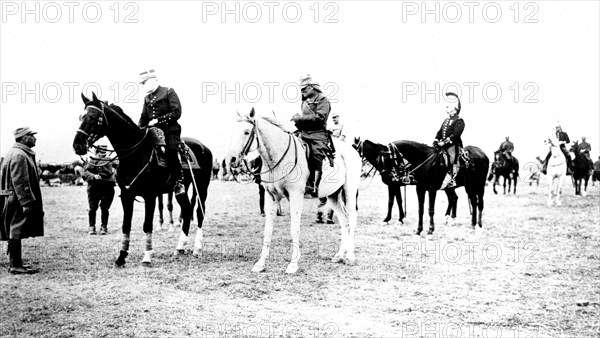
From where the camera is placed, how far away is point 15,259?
8375 millimetres

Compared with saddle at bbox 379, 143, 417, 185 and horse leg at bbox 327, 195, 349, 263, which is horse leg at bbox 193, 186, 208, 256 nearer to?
horse leg at bbox 327, 195, 349, 263

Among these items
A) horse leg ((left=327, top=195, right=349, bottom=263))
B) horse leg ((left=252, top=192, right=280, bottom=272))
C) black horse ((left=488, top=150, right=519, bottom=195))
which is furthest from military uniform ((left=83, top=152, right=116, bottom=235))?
black horse ((left=488, top=150, right=519, bottom=195))

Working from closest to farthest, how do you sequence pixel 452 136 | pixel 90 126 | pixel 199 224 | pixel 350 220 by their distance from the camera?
pixel 90 126, pixel 350 220, pixel 199 224, pixel 452 136

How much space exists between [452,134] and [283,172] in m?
5.97

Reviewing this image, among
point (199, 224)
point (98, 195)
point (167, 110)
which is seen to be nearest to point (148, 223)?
point (199, 224)

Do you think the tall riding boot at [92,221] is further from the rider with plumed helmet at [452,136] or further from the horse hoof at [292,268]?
the rider with plumed helmet at [452,136]

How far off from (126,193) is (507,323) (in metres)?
6.14

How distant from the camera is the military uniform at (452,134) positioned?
12.5m

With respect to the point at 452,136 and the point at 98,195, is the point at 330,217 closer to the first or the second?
the point at 452,136

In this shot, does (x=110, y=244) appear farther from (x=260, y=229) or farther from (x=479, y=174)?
(x=479, y=174)

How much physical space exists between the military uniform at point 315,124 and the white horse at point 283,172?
0.23 metres

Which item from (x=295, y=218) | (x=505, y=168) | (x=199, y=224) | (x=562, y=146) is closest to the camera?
(x=295, y=218)

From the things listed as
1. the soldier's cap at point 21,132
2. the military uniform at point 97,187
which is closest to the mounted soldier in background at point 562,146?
the military uniform at point 97,187

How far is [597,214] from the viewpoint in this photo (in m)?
16.9
